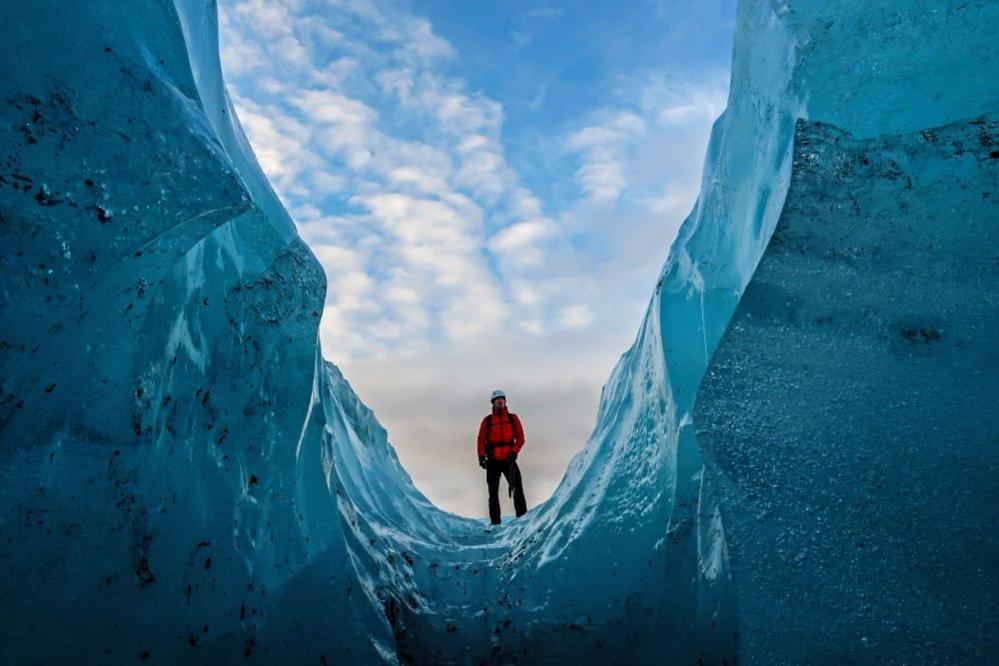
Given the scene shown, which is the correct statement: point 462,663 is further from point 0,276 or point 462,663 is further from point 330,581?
point 0,276

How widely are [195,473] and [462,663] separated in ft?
5.24

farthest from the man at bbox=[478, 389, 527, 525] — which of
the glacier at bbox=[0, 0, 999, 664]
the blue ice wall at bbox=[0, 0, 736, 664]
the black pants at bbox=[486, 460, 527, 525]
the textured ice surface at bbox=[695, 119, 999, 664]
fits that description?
the textured ice surface at bbox=[695, 119, 999, 664]

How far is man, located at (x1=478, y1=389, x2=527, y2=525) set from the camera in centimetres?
615

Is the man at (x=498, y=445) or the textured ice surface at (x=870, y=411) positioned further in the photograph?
the man at (x=498, y=445)

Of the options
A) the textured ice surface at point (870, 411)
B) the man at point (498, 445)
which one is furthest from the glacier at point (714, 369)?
the man at point (498, 445)

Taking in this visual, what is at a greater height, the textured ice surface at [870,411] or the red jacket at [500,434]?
the red jacket at [500,434]

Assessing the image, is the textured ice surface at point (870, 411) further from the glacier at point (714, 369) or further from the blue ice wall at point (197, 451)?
the blue ice wall at point (197, 451)

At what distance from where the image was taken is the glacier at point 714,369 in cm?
193

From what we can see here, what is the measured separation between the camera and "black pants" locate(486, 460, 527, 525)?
6156 mm

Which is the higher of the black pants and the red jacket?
the red jacket

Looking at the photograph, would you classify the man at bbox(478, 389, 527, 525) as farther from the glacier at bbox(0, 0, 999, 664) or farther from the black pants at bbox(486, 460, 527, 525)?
the glacier at bbox(0, 0, 999, 664)

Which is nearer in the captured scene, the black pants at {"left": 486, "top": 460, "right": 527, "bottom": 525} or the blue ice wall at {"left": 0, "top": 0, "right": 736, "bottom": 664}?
the blue ice wall at {"left": 0, "top": 0, "right": 736, "bottom": 664}

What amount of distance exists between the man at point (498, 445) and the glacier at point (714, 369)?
128 inches

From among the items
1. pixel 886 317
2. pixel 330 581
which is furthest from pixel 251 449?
pixel 886 317
